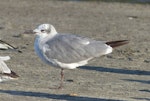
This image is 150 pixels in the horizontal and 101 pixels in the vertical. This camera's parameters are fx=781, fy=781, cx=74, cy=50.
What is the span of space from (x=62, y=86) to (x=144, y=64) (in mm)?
3384

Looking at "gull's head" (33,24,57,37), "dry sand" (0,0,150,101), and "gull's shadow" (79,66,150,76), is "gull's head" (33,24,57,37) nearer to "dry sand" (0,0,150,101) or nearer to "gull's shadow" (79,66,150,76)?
"dry sand" (0,0,150,101)

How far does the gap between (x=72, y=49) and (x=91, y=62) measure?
324cm

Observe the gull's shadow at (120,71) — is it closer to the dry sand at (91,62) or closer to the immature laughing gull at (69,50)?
the dry sand at (91,62)

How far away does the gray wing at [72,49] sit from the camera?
40.3 feet

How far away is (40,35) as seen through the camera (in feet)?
40.9

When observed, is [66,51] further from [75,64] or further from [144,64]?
[144,64]

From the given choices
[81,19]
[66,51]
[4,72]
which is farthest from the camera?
[81,19]

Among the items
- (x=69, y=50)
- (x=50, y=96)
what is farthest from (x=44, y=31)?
(x=50, y=96)

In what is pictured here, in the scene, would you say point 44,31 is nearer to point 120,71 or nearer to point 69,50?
point 69,50

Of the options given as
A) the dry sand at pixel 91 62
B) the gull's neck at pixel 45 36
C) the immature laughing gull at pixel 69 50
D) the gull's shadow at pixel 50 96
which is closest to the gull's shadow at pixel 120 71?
the dry sand at pixel 91 62

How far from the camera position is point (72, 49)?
1234 cm

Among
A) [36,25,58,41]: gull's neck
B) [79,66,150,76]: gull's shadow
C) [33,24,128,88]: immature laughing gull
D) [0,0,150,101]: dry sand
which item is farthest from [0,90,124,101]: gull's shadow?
[79,66,150,76]: gull's shadow

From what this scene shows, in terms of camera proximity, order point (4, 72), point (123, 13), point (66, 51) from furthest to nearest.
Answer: point (123, 13), point (66, 51), point (4, 72)

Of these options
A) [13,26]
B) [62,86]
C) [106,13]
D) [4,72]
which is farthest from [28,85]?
[106,13]
